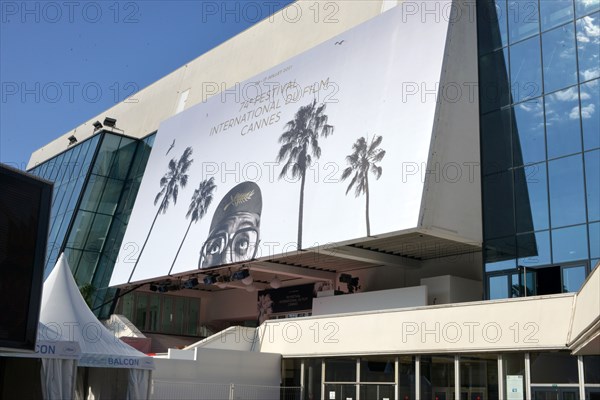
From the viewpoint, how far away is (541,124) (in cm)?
2327

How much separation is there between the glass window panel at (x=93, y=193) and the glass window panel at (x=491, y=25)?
2366 cm

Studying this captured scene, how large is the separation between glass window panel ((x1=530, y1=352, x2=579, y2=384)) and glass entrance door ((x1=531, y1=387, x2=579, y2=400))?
0.19 meters

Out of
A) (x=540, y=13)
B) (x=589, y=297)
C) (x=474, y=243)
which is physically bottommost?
(x=589, y=297)

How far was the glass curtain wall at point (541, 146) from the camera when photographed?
21688 mm

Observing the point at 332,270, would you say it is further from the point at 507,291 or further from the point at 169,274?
the point at 507,291

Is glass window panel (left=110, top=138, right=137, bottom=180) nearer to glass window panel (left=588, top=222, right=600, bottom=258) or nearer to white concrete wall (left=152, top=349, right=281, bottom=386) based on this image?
white concrete wall (left=152, top=349, right=281, bottom=386)

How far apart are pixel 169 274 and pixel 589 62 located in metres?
18.8

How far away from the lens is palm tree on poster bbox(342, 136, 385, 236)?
25.3 m

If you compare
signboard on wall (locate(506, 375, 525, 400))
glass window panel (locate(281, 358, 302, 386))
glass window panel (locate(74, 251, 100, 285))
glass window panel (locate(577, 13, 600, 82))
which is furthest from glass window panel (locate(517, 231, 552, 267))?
glass window panel (locate(74, 251, 100, 285))

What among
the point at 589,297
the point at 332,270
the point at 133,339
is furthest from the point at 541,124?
the point at 133,339

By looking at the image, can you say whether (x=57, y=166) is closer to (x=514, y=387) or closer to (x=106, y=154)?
(x=106, y=154)

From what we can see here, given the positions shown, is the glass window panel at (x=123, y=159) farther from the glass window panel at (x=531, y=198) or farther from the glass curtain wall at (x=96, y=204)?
the glass window panel at (x=531, y=198)

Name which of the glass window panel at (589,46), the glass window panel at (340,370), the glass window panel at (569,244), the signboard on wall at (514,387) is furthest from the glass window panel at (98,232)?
the glass window panel at (589,46)

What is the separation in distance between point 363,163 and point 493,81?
498 cm
